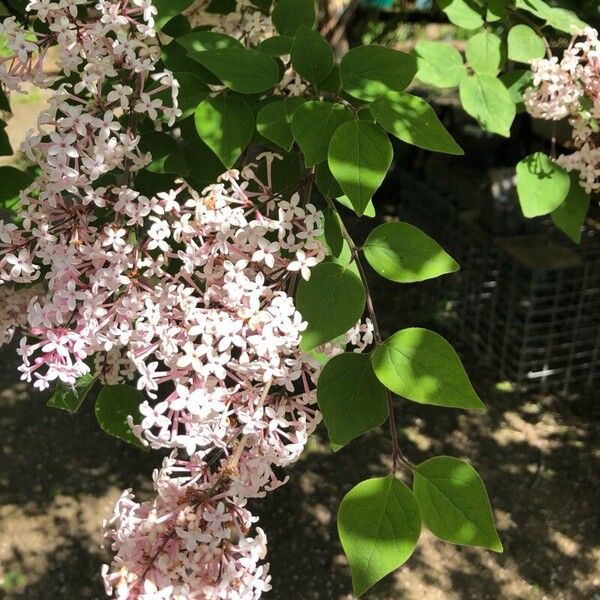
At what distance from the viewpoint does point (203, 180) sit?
4.01ft

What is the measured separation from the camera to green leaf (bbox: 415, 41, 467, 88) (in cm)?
139

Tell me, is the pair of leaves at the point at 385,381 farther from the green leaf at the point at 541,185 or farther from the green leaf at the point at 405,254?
the green leaf at the point at 541,185

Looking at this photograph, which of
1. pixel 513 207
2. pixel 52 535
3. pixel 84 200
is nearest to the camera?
pixel 84 200

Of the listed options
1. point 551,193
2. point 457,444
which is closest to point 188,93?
point 551,193

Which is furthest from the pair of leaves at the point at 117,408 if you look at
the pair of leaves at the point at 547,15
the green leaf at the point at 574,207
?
the pair of leaves at the point at 547,15

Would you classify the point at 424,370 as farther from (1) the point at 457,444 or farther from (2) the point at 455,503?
(1) the point at 457,444

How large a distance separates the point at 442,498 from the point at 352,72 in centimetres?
57

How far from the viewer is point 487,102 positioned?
4.46ft

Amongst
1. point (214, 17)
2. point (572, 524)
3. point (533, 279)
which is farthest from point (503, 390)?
point (214, 17)

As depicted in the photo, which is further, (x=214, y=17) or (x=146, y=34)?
(x=214, y=17)

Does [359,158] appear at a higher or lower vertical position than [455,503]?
higher

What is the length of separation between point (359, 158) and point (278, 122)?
169 mm

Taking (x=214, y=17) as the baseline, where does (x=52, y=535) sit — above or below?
below

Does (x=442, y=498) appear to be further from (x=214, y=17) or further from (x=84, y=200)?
(x=214, y=17)
